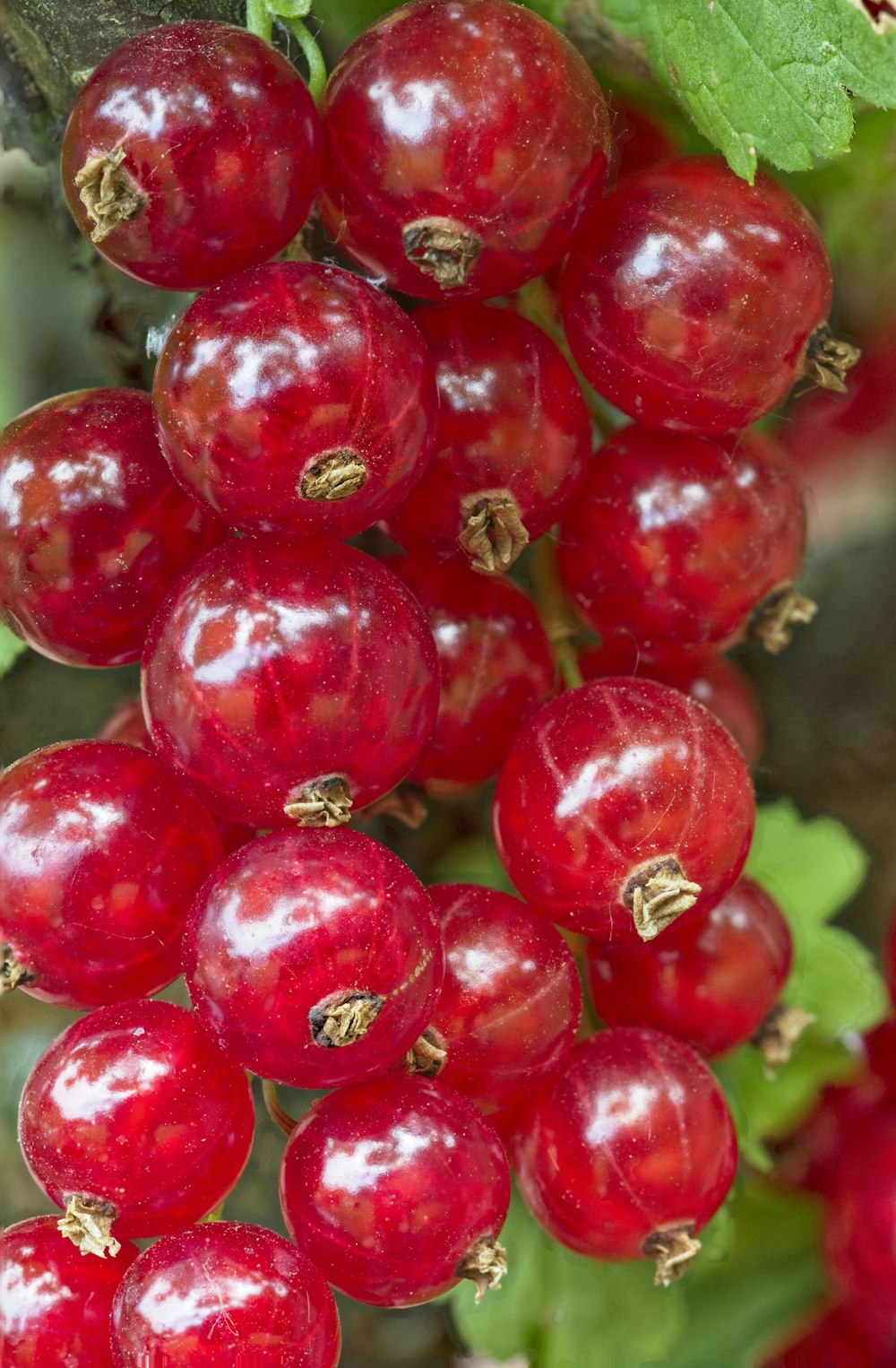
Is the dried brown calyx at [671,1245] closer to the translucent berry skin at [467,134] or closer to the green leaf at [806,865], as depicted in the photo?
the green leaf at [806,865]

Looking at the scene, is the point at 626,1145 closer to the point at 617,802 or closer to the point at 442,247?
the point at 617,802

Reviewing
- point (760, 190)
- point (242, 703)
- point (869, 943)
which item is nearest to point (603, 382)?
point (760, 190)

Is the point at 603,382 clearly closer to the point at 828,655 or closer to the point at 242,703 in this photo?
the point at 242,703

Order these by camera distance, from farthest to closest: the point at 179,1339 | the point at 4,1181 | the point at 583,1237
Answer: the point at 4,1181
the point at 583,1237
the point at 179,1339

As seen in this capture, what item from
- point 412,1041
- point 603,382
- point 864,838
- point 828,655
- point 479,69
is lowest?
point 864,838

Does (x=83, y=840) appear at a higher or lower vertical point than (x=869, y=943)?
higher

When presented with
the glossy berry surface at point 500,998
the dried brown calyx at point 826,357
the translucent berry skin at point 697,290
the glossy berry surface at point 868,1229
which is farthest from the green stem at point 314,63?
the glossy berry surface at point 868,1229

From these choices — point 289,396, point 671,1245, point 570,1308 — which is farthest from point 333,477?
point 570,1308

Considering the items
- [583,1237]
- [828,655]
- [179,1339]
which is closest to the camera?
[179,1339]
